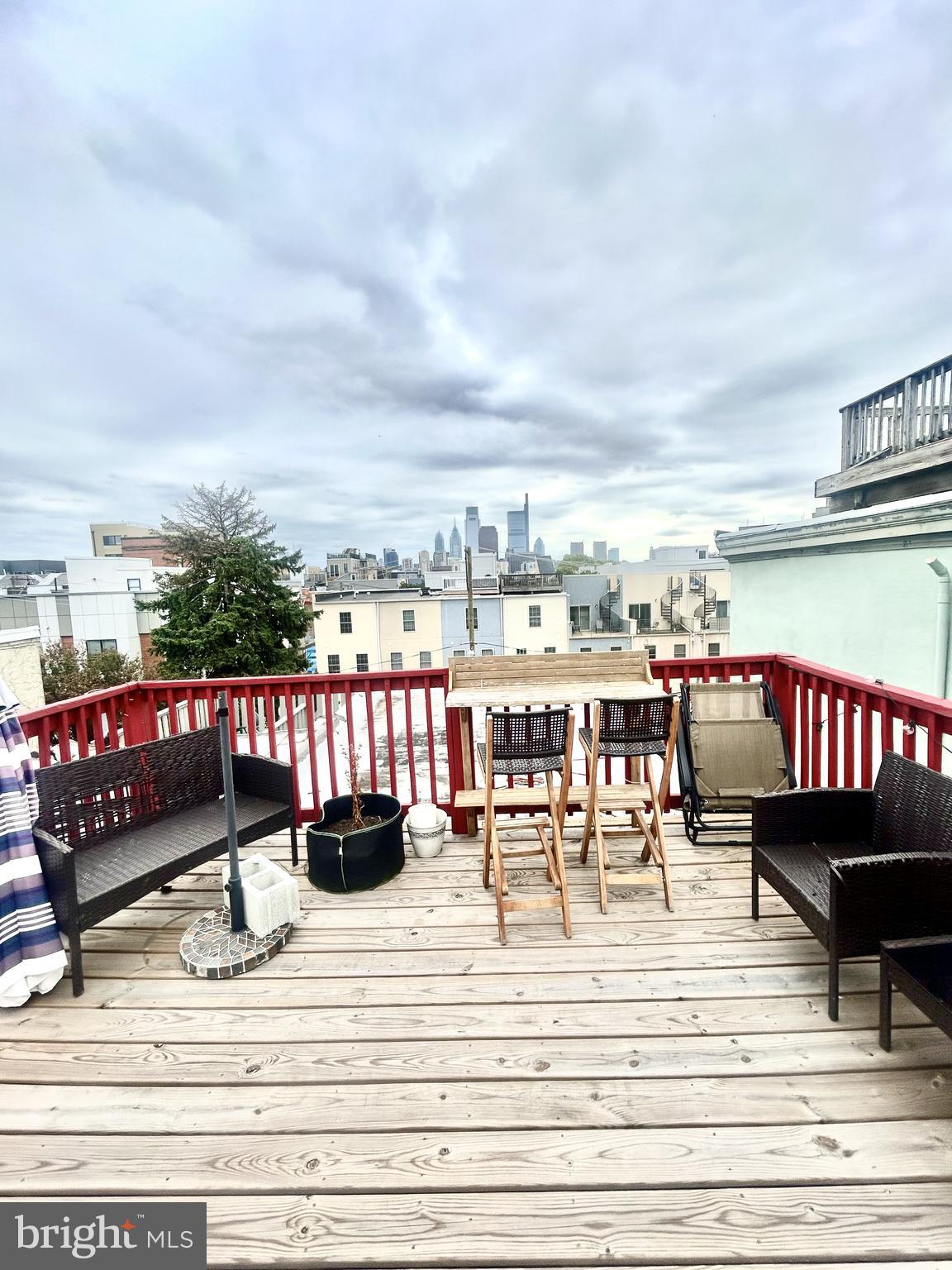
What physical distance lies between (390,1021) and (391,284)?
928cm

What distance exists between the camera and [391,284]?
26.6ft

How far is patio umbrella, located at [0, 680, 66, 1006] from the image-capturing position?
6.55 feet

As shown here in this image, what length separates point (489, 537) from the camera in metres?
48.5

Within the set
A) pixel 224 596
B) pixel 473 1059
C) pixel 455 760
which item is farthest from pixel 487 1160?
pixel 224 596

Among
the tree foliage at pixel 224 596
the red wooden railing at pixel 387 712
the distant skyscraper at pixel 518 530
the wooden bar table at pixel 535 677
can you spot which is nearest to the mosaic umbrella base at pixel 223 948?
the red wooden railing at pixel 387 712

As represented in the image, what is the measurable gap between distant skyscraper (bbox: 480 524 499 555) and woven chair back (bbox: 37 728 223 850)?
4439cm

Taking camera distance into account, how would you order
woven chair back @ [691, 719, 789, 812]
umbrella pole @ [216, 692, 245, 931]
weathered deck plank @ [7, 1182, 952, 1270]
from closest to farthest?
weathered deck plank @ [7, 1182, 952, 1270]
umbrella pole @ [216, 692, 245, 931]
woven chair back @ [691, 719, 789, 812]

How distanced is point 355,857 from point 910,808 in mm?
2516

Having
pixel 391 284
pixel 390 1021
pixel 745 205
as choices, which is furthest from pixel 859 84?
pixel 390 1021

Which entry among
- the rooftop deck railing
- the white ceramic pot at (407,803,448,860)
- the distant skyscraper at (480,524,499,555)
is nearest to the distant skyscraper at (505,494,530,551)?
the distant skyscraper at (480,524,499,555)

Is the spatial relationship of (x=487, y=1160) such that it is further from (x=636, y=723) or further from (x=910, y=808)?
(x=910, y=808)

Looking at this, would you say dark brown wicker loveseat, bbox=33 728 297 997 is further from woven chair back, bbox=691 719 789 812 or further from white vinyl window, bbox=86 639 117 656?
white vinyl window, bbox=86 639 117 656

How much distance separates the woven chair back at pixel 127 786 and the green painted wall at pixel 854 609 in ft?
24.3

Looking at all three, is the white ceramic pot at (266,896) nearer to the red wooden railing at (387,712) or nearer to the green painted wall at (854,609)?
the red wooden railing at (387,712)
